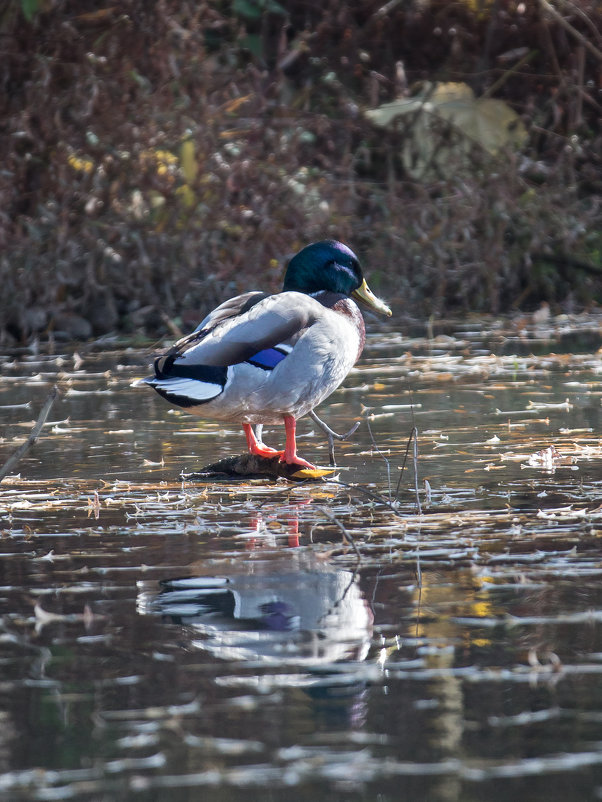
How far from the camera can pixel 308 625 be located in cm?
318

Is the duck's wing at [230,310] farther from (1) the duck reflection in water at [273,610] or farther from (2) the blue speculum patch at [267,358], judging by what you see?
(1) the duck reflection in water at [273,610]

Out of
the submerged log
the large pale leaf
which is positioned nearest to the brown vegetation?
the large pale leaf

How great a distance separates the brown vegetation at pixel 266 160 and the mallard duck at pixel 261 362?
648cm

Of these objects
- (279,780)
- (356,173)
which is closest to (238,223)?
(356,173)

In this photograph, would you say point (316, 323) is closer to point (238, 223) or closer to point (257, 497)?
point (257, 497)

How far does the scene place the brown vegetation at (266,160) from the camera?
12.2 m

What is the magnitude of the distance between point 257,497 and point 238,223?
787 cm

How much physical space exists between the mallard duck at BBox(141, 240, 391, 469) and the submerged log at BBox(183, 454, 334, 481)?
4 centimetres

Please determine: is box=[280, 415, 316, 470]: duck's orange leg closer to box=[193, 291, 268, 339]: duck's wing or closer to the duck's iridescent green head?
box=[193, 291, 268, 339]: duck's wing

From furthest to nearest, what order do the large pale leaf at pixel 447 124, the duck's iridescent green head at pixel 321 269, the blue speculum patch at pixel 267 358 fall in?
the large pale leaf at pixel 447 124, the duck's iridescent green head at pixel 321 269, the blue speculum patch at pixel 267 358

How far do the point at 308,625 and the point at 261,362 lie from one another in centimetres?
229

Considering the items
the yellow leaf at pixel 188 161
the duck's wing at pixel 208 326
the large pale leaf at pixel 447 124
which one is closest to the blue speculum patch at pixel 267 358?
the duck's wing at pixel 208 326

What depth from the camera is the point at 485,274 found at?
1359 cm

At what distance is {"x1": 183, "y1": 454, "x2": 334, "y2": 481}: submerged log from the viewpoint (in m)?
5.41
